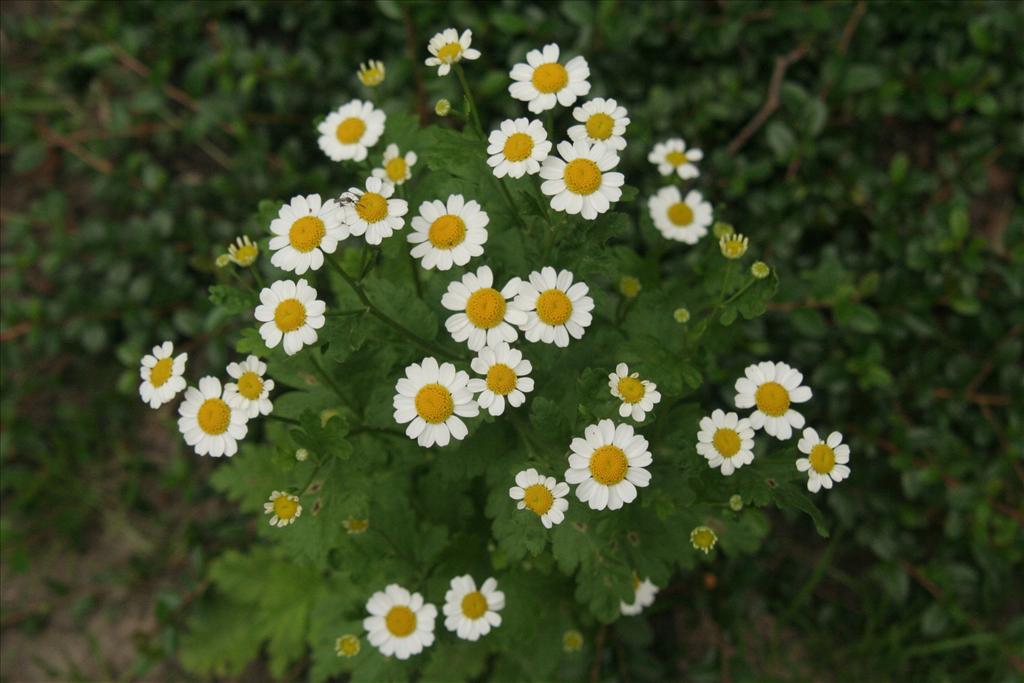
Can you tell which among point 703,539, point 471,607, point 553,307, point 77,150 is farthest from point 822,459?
point 77,150

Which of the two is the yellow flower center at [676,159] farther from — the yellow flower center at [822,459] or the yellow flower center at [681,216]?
the yellow flower center at [822,459]

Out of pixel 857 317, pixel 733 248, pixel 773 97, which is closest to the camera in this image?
pixel 733 248

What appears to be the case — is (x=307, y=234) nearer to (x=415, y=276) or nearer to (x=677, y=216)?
(x=415, y=276)

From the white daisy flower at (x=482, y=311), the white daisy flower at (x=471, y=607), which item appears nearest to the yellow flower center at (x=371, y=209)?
the white daisy flower at (x=482, y=311)

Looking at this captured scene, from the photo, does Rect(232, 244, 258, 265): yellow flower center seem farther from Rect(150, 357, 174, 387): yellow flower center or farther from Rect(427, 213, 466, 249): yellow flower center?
Rect(427, 213, 466, 249): yellow flower center

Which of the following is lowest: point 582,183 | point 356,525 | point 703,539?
point 356,525

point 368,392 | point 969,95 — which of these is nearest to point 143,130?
point 368,392

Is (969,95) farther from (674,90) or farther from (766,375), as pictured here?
(766,375)
